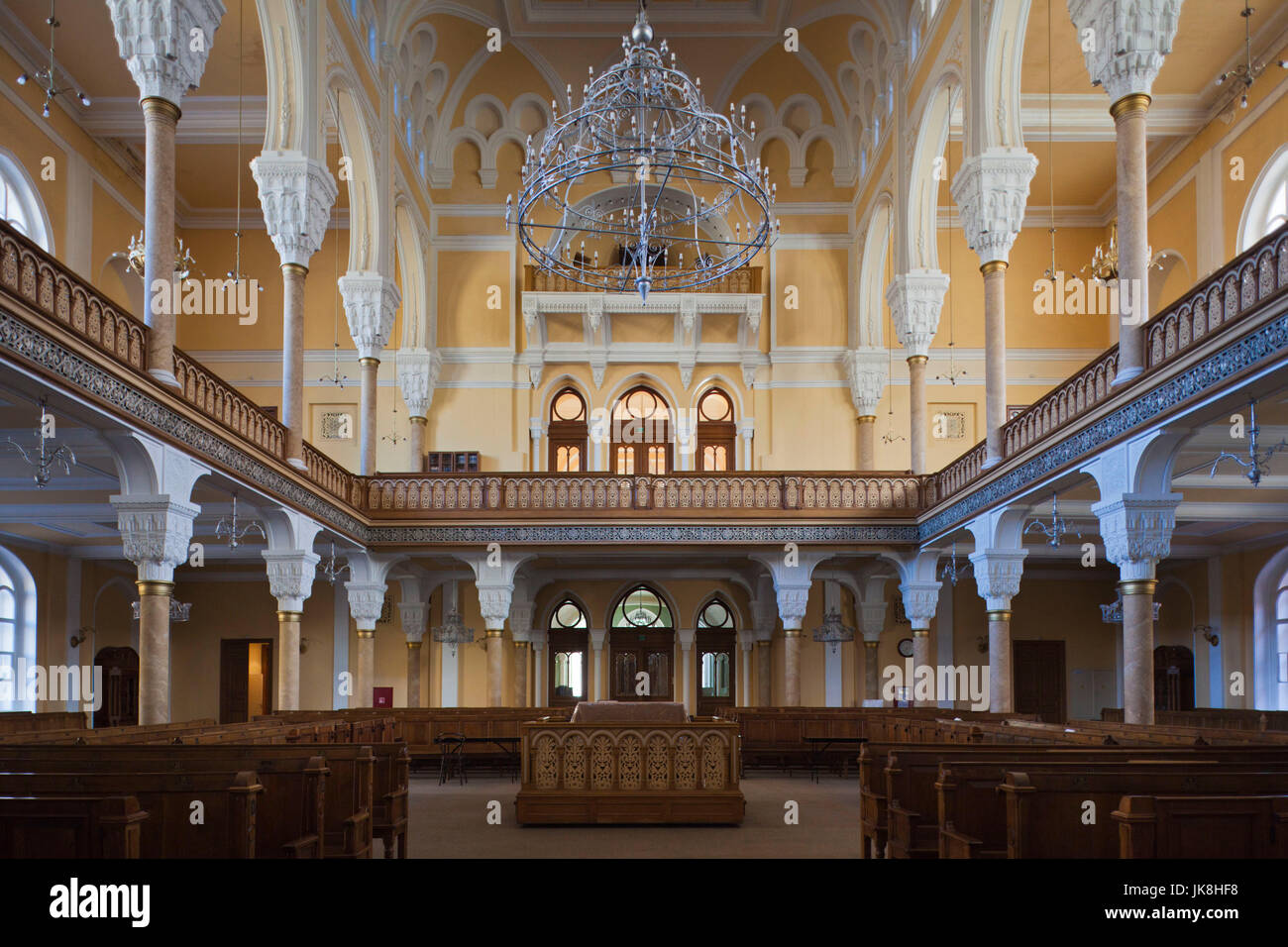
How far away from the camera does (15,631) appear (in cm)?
2162

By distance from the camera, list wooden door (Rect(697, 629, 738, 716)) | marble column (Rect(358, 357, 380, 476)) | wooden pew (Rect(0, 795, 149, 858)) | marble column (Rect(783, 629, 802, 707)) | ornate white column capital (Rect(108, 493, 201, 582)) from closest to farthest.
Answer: wooden pew (Rect(0, 795, 149, 858))
ornate white column capital (Rect(108, 493, 201, 582))
marble column (Rect(358, 357, 380, 476))
marble column (Rect(783, 629, 802, 707))
wooden door (Rect(697, 629, 738, 716))

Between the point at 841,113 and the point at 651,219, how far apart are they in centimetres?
1336

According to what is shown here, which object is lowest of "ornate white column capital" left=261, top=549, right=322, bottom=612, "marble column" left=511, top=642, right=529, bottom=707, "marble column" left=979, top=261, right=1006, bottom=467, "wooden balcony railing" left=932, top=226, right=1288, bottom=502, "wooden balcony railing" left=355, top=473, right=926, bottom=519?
"marble column" left=511, top=642, right=529, bottom=707

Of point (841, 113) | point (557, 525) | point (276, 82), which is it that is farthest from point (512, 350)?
point (276, 82)

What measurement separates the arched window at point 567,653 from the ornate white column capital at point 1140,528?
54.5 feet

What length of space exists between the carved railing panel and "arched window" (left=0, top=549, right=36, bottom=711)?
14225mm

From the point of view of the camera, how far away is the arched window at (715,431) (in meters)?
27.2

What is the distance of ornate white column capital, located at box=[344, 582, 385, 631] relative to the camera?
21906 mm

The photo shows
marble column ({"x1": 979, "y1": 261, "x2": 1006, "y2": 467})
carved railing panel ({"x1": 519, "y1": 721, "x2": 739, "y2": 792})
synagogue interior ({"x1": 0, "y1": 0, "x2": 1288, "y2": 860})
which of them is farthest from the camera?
marble column ({"x1": 979, "y1": 261, "x2": 1006, "y2": 467})

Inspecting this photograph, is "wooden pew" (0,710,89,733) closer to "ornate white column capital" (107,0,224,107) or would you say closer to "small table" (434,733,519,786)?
"small table" (434,733,519,786)

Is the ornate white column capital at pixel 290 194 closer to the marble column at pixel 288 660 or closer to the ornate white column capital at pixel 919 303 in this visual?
the marble column at pixel 288 660

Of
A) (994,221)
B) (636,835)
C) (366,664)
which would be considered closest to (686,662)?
(366,664)

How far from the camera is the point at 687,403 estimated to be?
27000 millimetres

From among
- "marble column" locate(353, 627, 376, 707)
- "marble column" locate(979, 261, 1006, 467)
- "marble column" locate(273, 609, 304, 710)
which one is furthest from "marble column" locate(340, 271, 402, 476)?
"marble column" locate(979, 261, 1006, 467)
